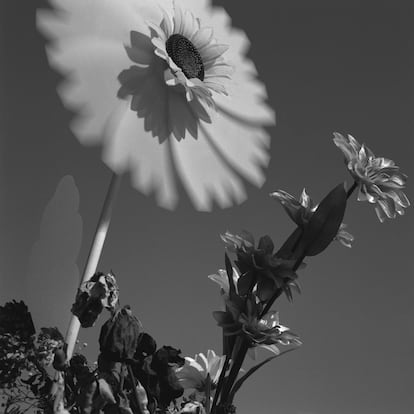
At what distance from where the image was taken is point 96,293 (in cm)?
42

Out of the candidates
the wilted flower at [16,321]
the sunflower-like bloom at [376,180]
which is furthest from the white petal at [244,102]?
the wilted flower at [16,321]

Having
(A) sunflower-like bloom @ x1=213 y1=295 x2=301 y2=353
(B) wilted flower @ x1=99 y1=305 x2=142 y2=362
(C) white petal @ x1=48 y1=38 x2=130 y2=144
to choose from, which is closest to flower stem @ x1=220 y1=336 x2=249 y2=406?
(A) sunflower-like bloom @ x1=213 y1=295 x2=301 y2=353

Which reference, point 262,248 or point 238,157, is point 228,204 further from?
point 262,248

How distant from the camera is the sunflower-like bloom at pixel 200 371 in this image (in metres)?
0.52

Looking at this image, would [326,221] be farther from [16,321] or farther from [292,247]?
[16,321]

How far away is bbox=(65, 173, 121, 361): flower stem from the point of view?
51 centimetres

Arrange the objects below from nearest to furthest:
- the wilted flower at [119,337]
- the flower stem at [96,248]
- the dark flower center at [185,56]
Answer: the wilted flower at [119,337] < the flower stem at [96,248] < the dark flower center at [185,56]

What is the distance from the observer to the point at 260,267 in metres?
0.50

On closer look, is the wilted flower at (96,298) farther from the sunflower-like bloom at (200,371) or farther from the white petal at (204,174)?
the white petal at (204,174)

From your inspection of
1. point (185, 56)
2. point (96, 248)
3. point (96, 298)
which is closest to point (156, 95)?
point (185, 56)

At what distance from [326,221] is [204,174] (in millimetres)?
202

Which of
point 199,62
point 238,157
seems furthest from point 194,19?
point 238,157

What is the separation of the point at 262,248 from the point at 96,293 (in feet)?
0.48

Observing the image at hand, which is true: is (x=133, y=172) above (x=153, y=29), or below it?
below
